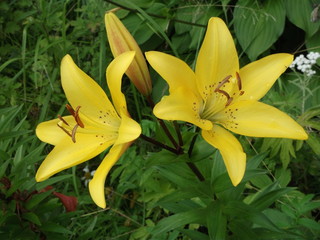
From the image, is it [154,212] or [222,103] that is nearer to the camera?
[222,103]

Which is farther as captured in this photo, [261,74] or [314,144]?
[314,144]

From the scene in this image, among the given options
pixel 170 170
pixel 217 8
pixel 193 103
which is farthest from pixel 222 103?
pixel 217 8

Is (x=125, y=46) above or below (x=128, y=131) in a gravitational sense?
above

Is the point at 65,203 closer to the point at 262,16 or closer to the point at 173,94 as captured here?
the point at 173,94

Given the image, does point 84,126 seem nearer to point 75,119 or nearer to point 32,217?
point 75,119

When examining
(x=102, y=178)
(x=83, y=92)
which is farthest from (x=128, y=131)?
(x=83, y=92)

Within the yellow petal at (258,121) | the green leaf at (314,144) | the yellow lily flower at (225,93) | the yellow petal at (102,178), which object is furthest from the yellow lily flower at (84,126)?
the green leaf at (314,144)

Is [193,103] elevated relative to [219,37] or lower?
lower
